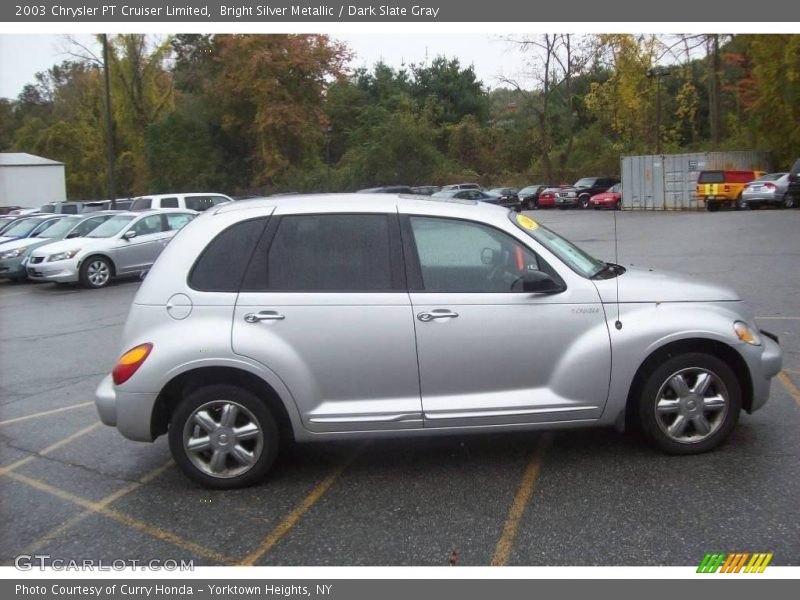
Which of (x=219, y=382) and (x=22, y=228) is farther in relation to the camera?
(x=22, y=228)

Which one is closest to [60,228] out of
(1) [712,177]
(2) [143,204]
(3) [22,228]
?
(3) [22,228]

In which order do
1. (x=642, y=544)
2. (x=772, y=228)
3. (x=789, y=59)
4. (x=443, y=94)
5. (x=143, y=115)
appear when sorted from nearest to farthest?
(x=642, y=544) → (x=772, y=228) → (x=789, y=59) → (x=143, y=115) → (x=443, y=94)

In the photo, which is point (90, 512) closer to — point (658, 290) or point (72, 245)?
point (658, 290)

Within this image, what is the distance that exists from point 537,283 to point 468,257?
1.57 feet

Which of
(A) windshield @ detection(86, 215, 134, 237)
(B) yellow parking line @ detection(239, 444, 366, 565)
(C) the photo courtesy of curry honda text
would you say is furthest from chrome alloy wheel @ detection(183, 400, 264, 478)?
(A) windshield @ detection(86, 215, 134, 237)

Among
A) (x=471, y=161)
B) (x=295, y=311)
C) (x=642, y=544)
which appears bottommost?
(x=642, y=544)

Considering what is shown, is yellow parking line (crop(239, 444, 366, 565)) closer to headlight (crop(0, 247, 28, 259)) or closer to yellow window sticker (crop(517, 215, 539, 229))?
yellow window sticker (crop(517, 215, 539, 229))

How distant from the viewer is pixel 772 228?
2272 centimetres

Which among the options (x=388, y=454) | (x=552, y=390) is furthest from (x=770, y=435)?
(x=388, y=454)

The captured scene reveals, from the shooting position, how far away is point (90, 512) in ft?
15.3

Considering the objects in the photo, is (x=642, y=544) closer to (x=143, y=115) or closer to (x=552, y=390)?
(x=552, y=390)

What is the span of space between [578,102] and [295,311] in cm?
6639

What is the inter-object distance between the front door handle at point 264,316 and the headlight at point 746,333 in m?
2.85

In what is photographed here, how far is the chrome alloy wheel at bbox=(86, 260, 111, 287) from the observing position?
56.0 ft
